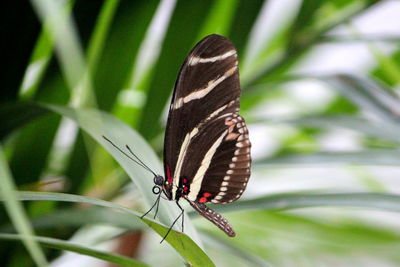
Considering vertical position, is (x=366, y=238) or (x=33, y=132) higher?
(x=33, y=132)

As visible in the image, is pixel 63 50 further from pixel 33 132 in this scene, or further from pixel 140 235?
pixel 140 235

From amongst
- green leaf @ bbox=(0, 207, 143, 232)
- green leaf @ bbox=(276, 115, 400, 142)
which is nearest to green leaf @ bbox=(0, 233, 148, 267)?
green leaf @ bbox=(0, 207, 143, 232)

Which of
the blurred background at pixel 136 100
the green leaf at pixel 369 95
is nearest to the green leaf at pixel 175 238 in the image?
the blurred background at pixel 136 100

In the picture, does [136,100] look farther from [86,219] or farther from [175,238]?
[175,238]

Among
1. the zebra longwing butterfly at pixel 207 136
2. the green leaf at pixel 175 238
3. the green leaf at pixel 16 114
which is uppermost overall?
the green leaf at pixel 16 114

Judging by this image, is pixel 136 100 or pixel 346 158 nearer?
pixel 346 158

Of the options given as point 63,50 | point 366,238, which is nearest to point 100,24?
point 63,50

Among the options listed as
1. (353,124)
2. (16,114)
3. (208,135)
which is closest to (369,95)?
(353,124)

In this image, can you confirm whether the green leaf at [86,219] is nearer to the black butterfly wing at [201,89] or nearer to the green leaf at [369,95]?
the black butterfly wing at [201,89]
